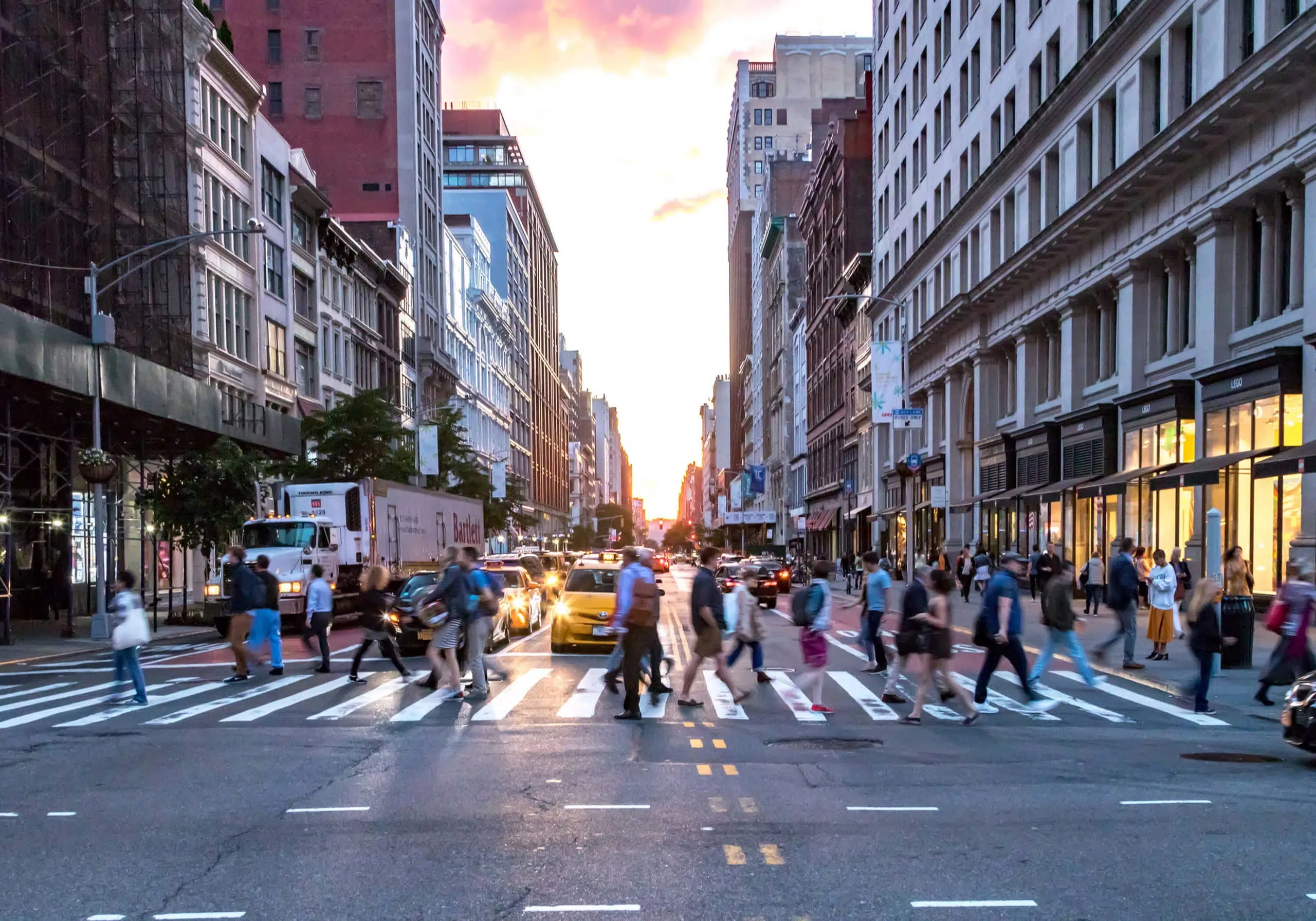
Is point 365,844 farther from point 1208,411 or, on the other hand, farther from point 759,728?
point 1208,411

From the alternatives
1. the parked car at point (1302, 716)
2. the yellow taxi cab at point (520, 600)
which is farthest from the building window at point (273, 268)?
the parked car at point (1302, 716)

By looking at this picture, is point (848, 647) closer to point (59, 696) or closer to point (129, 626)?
point (129, 626)

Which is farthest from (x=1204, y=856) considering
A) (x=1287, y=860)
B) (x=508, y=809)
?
(x=508, y=809)

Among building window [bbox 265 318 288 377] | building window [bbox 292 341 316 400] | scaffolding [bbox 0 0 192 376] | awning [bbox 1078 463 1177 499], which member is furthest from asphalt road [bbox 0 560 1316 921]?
building window [bbox 292 341 316 400]

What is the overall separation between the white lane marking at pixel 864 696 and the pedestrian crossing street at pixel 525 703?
3 cm

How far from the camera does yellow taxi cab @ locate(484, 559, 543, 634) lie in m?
26.5

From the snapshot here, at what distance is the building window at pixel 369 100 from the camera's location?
247ft

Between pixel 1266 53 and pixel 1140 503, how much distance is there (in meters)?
13.2

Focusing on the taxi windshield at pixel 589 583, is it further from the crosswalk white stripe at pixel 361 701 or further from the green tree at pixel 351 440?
the green tree at pixel 351 440

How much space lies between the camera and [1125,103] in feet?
107

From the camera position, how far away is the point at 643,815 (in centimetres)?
852

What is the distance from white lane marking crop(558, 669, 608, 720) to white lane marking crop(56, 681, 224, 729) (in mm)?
5230

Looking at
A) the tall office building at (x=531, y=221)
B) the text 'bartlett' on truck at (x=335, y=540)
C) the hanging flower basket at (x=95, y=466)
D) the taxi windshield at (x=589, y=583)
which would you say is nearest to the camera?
the taxi windshield at (x=589, y=583)

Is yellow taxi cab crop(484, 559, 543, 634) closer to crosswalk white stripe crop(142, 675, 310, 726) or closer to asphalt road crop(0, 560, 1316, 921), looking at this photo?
crosswalk white stripe crop(142, 675, 310, 726)
